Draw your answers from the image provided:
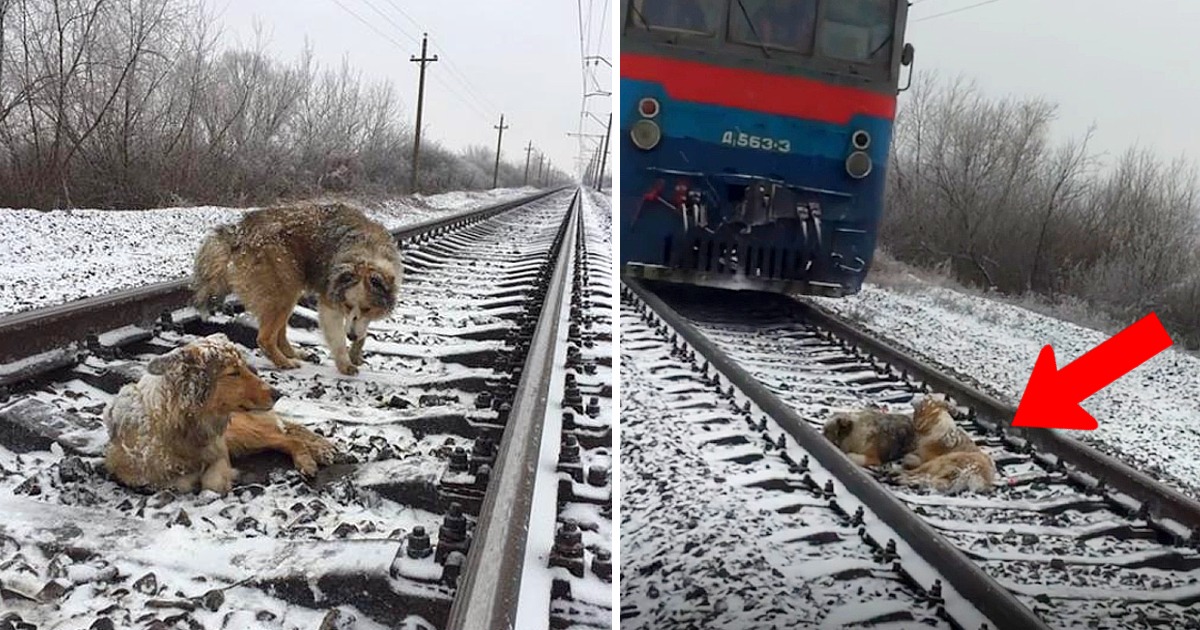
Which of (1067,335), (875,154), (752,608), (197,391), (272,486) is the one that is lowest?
(272,486)

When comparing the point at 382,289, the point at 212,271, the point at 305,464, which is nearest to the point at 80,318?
the point at 212,271

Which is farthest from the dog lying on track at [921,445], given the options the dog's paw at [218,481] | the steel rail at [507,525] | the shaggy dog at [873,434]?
the dog's paw at [218,481]

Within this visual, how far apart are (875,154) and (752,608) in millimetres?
523

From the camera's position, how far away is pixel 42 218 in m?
8.94

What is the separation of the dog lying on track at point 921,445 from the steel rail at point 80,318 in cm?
339

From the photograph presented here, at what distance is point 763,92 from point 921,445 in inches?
20.2

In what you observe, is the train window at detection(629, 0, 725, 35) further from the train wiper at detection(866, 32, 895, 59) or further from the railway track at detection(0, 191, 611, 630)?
the railway track at detection(0, 191, 611, 630)

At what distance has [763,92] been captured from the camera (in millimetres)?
1076

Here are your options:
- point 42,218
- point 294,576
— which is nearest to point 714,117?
point 294,576

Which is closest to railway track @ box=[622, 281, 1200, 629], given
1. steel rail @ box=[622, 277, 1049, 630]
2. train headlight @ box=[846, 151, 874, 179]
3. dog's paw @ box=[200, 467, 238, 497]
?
steel rail @ box=[622, 277, 1049, 630]

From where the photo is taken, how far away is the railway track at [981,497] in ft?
3.16

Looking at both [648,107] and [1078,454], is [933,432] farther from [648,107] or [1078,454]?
[648,107]

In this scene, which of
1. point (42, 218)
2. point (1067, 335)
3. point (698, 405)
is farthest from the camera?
point (42, 218)

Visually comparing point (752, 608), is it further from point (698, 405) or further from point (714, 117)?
point (714, 117)
